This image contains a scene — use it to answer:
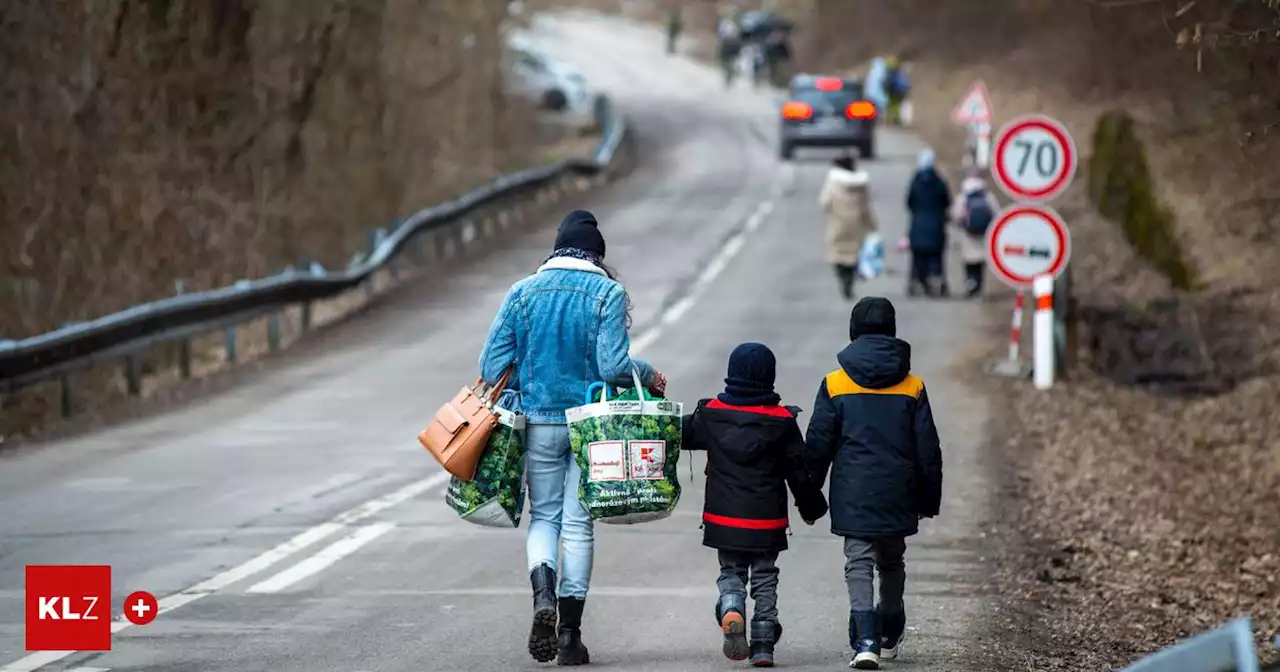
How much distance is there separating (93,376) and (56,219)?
2431 mm

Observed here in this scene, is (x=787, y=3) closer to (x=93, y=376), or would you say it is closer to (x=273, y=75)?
(x=273, y=75)

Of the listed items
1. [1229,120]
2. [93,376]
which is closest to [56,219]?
[93,376]

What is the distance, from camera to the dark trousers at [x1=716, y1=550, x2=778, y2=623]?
7.86 metres

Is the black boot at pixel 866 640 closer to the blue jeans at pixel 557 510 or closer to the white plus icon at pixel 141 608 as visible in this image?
the blue jeans at pixel 557 510

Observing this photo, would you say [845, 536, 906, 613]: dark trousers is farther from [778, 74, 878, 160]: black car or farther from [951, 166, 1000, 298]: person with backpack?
[778, 74, 878, 160]: black car

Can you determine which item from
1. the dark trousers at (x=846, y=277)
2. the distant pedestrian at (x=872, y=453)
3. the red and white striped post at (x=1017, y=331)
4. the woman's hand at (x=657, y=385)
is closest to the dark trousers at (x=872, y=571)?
the distant pedestrian at (x=872, y=453)

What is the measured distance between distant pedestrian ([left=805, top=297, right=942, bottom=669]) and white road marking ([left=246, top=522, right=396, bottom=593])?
A: 9.71ft

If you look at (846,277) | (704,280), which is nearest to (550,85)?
(704,280)

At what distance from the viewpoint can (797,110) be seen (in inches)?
1761

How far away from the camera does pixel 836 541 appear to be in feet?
38.2

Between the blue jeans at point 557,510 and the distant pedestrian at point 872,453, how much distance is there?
89 centimetres

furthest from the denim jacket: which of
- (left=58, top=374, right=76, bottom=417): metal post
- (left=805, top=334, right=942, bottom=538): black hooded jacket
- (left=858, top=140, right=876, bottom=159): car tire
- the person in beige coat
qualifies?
(left=858, top=140, right=876, bottom=159): car tire

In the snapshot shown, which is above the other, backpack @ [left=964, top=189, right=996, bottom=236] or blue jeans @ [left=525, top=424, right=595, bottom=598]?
backpack @ [left=964, top=189, right=996, bottom=236]

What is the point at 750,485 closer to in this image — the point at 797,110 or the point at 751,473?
A: the point at 751,473
